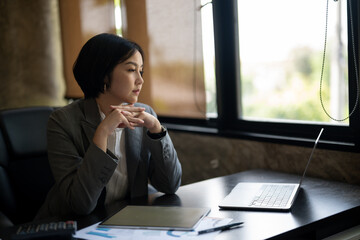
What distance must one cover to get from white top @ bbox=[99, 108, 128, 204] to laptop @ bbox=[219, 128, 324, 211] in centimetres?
42

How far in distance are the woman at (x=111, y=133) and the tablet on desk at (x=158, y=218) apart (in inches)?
6.7

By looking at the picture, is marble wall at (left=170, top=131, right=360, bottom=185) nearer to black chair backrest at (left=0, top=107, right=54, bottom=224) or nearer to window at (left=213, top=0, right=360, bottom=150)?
window at (left=213, top=0, right=360, bottom=150)

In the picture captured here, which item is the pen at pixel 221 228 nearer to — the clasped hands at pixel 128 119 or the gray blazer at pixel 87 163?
the gray blazer at pixel 87 163

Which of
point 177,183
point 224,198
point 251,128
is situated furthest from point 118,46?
point 251,128

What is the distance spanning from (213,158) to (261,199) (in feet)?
2.92

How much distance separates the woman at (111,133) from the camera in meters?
1.51

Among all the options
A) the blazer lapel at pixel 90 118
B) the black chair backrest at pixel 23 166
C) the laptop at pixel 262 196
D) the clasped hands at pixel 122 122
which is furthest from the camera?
the black chair backrest at pixel 23 166

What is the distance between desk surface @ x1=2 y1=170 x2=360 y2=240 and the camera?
1.17 m

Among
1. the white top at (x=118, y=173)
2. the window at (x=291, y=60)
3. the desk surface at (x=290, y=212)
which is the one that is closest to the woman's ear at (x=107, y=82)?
the white top at (x=118, y=173)

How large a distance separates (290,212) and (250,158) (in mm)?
785

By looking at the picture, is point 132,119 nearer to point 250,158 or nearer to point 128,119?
point 128,119

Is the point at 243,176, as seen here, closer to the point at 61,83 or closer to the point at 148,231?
the point at 148,231

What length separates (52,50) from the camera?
3.43 meters

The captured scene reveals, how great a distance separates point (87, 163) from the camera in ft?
4.63
